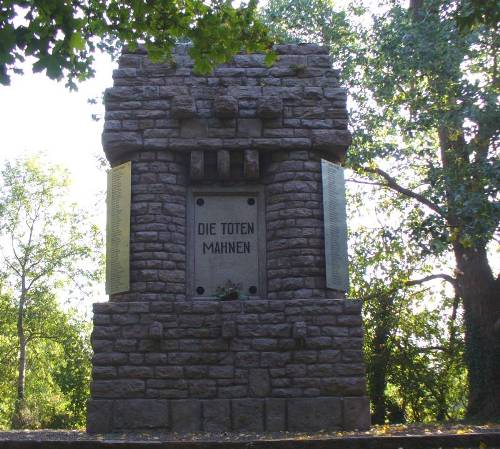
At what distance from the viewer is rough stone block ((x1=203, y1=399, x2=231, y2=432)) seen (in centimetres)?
798

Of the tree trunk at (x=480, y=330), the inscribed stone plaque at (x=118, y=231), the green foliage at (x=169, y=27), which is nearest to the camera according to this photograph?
the green foliage at (x=169, y=27)

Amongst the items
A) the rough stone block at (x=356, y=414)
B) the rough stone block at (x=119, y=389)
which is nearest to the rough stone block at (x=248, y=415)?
the rough stone block at (x=356, y=414)

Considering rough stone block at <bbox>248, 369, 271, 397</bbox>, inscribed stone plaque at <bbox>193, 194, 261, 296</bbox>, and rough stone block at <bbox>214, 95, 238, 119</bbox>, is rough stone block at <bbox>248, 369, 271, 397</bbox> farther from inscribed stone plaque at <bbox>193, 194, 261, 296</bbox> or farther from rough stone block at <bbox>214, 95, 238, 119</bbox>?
rough stone block at <bbox>214, 95, 238, 119</bbox>

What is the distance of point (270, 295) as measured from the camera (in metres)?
8.78

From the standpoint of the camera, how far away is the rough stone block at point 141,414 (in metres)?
8.00

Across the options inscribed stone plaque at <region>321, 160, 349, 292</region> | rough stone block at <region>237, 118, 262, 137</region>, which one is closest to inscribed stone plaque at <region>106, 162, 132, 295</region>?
rough stone block at <region>237, 118, 262, 137</region>

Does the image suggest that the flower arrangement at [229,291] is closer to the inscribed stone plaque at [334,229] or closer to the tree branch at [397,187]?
the inscribed stone plaque at [334,229]

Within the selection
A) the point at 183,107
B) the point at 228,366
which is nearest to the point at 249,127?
the point at 183,107

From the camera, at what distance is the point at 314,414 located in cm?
805

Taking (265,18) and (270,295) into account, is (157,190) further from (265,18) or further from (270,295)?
(265,18)

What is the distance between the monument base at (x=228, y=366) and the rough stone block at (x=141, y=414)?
0.01 meters

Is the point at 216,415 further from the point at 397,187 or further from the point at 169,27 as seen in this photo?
the point at 397,187

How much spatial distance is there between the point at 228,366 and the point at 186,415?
2.38ft

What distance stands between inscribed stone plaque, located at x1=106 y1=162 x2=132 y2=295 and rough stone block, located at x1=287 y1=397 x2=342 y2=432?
2494 millimetres
